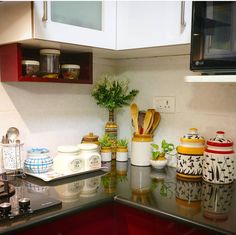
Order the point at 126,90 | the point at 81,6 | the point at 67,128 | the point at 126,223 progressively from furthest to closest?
the point at 126,90
the point at 67,128
the point at 81,6
the point at 126,223

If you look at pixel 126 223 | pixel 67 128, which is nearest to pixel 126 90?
pixel 67 128

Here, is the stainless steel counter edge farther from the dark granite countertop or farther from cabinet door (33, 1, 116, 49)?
cabinet door (33, 1, 116, 49)

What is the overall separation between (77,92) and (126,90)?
0.30 metres

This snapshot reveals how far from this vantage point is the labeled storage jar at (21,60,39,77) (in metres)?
1.36

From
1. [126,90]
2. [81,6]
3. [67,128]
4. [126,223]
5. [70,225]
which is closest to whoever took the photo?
[70,225]

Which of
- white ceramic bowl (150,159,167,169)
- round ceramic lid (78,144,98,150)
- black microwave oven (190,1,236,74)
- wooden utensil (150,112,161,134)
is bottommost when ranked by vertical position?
white ceramic bowl (150,159,167,169)

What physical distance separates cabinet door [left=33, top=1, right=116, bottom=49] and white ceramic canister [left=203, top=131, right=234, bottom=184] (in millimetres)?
645

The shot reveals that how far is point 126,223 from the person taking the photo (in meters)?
1.19

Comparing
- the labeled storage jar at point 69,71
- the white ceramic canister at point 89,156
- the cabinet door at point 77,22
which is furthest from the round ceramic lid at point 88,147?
the cabinet door at point 77,22

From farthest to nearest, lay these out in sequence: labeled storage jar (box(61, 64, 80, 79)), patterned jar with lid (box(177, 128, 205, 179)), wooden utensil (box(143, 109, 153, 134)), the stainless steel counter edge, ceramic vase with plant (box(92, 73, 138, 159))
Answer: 1. ceramic vase with plant (box(92, 73, 138, 159))
2. wooden utensil (box(143, 109, 153, 134))
3. labeled storage jar (box(61, 64, 80, 79))
4. patterned jar with lid (box(177, 128, 205, 179))
5. the stainless steel counter edge

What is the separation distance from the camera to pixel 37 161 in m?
1.39

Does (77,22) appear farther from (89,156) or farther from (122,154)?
(122,154)

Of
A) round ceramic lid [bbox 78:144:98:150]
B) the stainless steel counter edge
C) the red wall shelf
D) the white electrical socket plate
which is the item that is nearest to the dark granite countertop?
the stainless steel counter edge

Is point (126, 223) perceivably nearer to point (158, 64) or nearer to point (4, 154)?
point (4, 154)
